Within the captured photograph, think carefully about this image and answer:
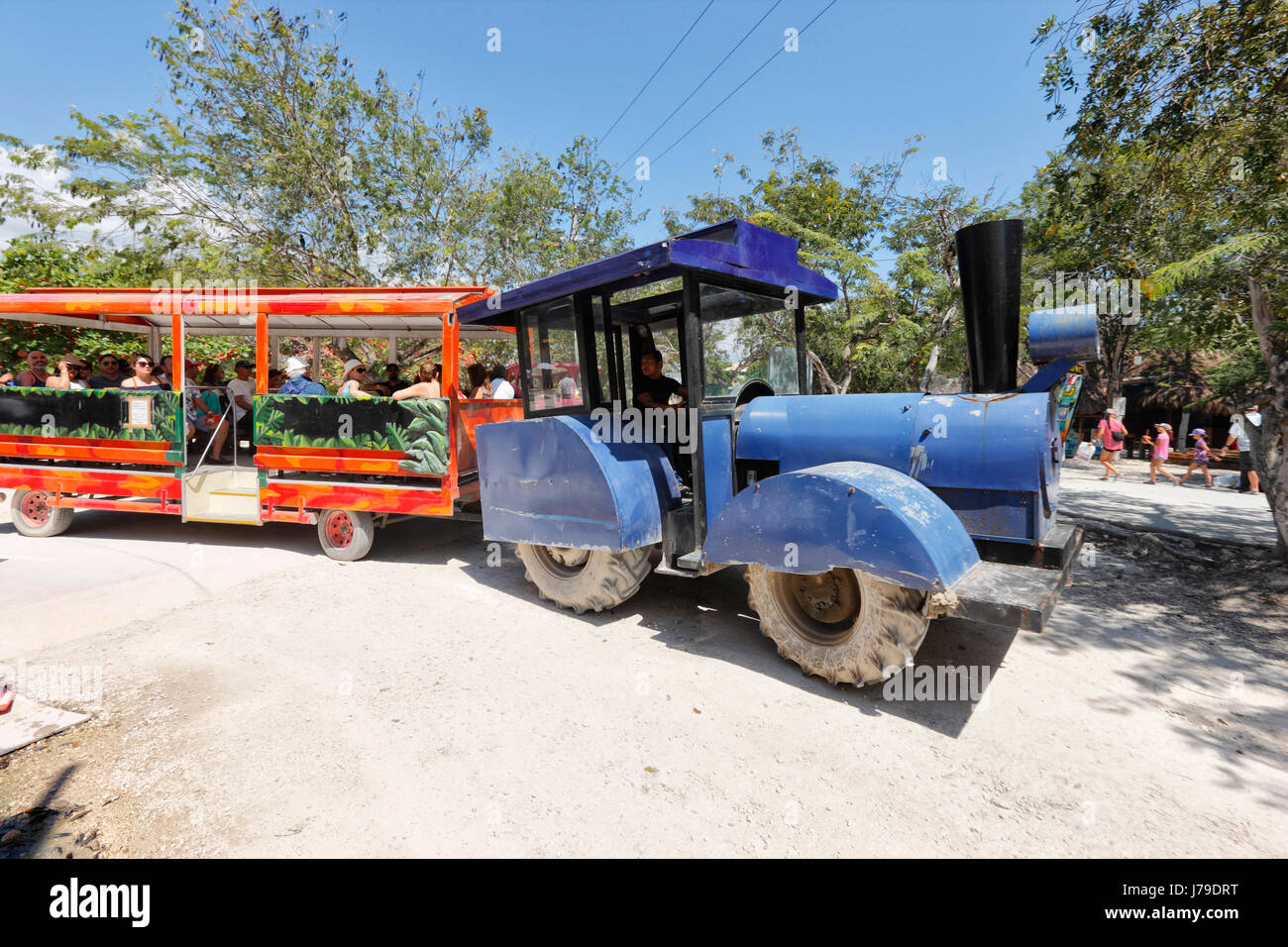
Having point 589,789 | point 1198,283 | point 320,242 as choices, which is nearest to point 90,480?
point 589,789

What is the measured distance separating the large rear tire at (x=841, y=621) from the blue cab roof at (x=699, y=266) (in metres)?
1.91

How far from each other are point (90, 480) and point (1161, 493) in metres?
15.4

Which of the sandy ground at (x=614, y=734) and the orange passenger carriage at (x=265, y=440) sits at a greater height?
the orange passenger carriage at (x=265, y=440)

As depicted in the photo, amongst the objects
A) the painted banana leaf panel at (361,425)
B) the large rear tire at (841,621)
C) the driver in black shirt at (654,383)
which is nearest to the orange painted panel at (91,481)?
the painted banana leaf panel at (361,425)

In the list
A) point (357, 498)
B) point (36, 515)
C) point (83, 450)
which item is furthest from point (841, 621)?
point (36, 515)

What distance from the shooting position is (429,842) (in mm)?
2244

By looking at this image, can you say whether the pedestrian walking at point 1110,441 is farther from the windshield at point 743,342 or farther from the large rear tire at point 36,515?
the large rear tire at point 36,515

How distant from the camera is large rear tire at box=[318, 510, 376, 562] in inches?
241

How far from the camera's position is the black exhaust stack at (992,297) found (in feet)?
12.2

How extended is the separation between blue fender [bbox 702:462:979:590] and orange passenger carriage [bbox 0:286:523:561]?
3.47 m

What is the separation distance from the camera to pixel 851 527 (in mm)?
3105

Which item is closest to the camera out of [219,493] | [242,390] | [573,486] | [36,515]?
[573,486]

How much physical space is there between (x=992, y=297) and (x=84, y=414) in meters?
8.74

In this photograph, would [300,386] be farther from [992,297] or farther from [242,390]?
[992,297]
